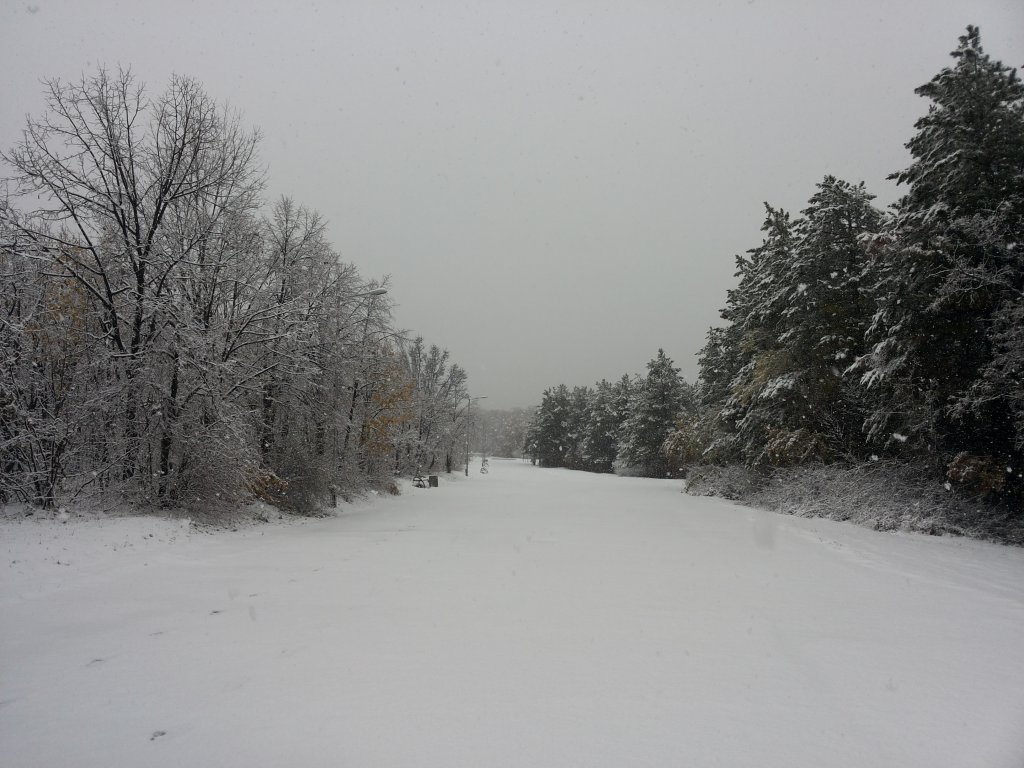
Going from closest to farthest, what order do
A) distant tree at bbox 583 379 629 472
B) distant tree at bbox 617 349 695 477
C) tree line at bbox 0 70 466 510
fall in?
tree line at bbox 0 70 466 510, distant tree at bbox 617 349 695 477, distant tree at bbox 583 379 629 472

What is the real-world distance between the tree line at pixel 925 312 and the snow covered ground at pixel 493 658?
14.7ft

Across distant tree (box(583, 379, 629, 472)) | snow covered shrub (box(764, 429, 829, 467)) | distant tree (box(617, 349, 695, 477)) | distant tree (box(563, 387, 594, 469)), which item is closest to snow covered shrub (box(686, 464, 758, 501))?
snow covered shrub (box(764, 429, 829, 467))

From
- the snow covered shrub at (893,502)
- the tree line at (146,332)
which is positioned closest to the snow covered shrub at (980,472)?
the snow covered shrub at (893,502)

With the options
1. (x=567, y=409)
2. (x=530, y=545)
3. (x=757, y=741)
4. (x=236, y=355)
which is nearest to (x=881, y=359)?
(x=530, y=545)

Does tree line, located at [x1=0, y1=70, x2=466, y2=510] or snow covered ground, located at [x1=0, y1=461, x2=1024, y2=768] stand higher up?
tree line, located at [x1=0, y1=70, x2=466, y2=510]

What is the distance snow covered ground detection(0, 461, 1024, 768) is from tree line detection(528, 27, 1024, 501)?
4.48 meters

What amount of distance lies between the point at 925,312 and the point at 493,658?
13483 millimetres

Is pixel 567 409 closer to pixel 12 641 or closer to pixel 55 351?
pixel 55 351

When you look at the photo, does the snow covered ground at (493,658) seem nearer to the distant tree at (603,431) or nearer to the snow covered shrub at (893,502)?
the snow covered shrub at (893,502)

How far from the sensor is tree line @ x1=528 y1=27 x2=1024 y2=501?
11086 mm

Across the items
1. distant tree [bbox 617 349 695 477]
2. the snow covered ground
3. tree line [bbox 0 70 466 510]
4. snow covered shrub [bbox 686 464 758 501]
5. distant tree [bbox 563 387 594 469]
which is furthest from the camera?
distant tree [bbox 563 387 594 469]

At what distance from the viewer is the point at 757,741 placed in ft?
9.94

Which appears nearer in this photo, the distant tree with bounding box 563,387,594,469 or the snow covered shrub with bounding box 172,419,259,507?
the snow covered shrub with bounding box 172,419,259,507

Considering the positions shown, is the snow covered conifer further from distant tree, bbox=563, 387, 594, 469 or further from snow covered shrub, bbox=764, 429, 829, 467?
distant tree, bbox=563, 387, 594, 469
